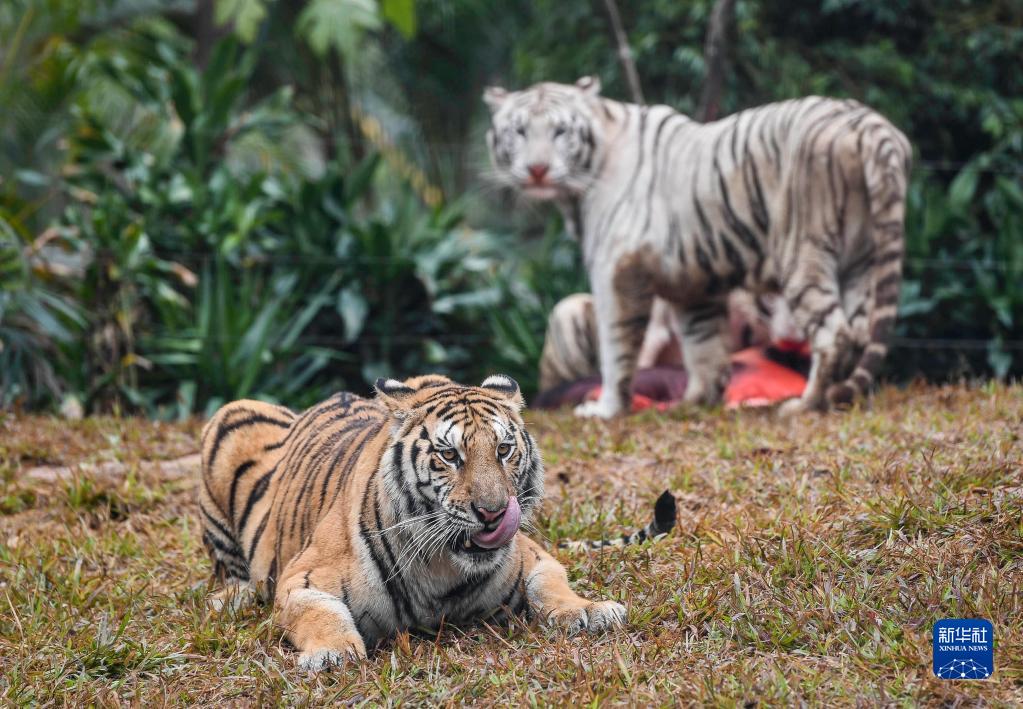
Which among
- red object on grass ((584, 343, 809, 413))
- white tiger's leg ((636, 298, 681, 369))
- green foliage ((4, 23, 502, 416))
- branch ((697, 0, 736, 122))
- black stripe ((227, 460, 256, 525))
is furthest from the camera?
branch ((697, 0, 736, 122))

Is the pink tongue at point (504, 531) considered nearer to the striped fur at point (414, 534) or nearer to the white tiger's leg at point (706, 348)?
the striped fur at point (414, 534)

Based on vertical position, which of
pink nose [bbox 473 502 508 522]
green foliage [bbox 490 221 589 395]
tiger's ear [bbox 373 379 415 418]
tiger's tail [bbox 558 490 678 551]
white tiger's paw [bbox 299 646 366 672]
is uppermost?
tiger's ear [bbox 373 379 415 418]

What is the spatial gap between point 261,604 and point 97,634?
1.89 feet

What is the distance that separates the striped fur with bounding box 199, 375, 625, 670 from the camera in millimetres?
3262

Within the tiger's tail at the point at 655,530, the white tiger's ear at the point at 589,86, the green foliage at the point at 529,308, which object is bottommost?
the green foliage at the point at 529,308

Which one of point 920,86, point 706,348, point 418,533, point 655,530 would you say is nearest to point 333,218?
point 706,348

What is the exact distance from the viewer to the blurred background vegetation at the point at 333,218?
313 inches

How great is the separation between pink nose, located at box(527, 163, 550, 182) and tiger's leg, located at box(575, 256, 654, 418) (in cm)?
67

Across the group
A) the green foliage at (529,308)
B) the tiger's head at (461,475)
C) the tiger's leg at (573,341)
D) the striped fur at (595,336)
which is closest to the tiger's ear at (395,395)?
the tiger's head at (461,475)

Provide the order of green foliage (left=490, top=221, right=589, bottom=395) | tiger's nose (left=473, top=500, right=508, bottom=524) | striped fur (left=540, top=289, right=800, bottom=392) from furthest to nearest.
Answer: green foliage (left=490, top=221, right=589, bottom=395) < striped fur (left=540, top=289, right=800, bottom=392) < tiger's nose (left=473, top=500, right=508, bottom=524)

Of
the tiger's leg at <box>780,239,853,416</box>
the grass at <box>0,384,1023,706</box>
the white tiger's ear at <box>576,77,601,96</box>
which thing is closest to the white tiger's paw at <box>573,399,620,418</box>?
the tiger's leg at <box>780,239,853,416</box>

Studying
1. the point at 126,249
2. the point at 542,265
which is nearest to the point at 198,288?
the point at 126,249

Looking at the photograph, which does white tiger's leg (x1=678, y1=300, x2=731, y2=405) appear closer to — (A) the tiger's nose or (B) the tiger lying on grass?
(B) the tiger lying on grass

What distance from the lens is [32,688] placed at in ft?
10.6
